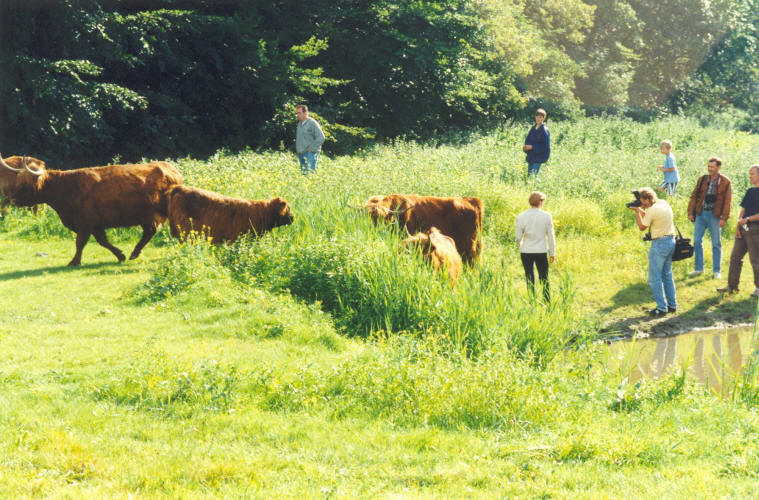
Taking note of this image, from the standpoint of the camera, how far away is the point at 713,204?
12.4 meters

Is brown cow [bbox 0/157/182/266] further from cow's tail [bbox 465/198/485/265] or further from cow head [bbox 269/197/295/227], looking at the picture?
cow's tail [bbox 465/198/485/265]

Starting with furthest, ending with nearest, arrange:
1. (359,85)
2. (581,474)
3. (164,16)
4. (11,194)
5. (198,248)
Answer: (359,85) → (164,16) → (11,194) → (198,248) → (581,474)

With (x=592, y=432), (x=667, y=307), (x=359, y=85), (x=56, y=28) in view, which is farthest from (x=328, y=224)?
(x=359, y=85)

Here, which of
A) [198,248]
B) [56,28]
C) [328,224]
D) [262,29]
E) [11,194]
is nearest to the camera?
[198,248]

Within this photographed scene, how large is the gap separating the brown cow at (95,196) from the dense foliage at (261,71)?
634cm

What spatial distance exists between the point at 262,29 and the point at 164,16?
14.3ft

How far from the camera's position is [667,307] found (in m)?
11.6

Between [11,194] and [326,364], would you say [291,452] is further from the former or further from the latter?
[11,194]

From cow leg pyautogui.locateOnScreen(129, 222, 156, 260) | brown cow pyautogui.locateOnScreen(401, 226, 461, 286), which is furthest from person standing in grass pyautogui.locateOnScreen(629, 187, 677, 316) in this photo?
cow leg pyautogui.locateOnScreen(129, 222, 156, 260)

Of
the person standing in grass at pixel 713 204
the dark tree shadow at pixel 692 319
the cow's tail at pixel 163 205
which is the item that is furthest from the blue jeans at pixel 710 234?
the cow's tail at pixel 163 205

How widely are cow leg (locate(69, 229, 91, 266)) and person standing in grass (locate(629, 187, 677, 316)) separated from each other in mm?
8503

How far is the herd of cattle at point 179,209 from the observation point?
36.6 feet

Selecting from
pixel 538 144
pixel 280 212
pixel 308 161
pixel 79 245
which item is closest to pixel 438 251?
pixel 280 212

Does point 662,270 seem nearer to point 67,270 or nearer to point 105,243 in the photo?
point 105,243
